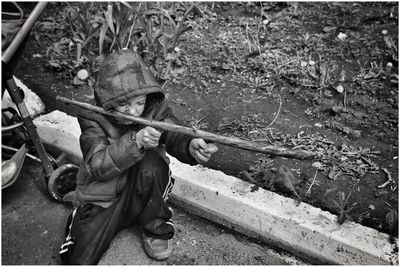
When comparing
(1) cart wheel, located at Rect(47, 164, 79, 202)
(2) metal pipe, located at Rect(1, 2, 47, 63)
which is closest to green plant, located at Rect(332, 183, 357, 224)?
(1) cart wheel, located at Rect(47, 164, 79, 202)

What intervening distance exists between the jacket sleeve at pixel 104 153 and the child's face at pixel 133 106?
0.42ft

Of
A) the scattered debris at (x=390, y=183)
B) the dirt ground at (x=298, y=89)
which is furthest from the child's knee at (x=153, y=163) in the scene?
the scattered debris at (x=390, y=183)

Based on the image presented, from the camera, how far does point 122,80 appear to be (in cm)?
213

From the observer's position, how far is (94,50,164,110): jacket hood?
2131mm

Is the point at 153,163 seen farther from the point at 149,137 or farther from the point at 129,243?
the point at 129,243

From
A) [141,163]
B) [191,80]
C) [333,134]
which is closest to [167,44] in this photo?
[191,80]

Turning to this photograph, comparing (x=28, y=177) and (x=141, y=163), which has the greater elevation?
(x=141, y=163)

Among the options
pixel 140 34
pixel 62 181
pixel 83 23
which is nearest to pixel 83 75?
pixel 83 23

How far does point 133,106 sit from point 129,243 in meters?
0.84

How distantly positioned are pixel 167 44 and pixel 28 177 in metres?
1.51

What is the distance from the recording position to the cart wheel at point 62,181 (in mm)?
2773

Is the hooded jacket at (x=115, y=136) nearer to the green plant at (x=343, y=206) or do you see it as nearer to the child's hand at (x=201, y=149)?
the child's hand at (x=201, y=149)

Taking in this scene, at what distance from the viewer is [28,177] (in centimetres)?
304

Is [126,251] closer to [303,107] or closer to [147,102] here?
[147,102]
